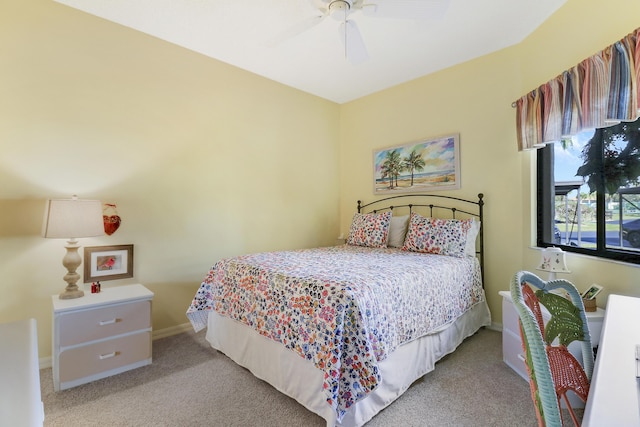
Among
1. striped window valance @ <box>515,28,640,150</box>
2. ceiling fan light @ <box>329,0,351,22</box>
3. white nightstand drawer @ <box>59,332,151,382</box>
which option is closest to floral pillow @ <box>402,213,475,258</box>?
striped window valance @ <box>515,28,640,150</box>

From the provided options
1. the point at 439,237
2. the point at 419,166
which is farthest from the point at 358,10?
the point at 439,237

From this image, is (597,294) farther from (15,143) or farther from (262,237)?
(15,143)

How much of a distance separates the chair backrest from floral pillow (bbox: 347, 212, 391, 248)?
2340mm

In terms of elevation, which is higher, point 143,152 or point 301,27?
point 301,27

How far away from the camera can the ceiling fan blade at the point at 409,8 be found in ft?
6.17

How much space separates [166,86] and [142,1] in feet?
2.34

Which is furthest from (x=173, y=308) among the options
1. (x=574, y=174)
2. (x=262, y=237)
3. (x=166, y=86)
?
(x=574, y=174)

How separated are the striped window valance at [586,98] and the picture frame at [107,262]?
3597 millimetres

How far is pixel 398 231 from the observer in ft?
11.5

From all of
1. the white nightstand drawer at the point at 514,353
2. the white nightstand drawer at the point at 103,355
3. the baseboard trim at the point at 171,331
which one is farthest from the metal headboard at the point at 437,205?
the white nightstand drawer at the point at 103,355

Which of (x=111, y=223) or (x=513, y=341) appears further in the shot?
(x=111, y=223)

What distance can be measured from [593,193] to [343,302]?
213 centimetres

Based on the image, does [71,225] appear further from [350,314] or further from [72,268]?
[350,314]

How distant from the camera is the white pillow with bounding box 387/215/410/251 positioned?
11.4ft
